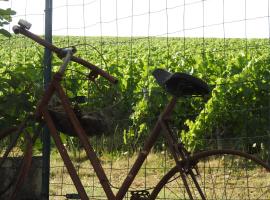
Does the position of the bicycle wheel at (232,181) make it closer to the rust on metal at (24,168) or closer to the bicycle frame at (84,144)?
the bicycle frame at (84,144)

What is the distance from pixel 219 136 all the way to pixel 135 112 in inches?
47.4

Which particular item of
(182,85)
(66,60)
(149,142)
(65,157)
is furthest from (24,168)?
(182,85)

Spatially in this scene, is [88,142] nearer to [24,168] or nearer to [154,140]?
[154,140]

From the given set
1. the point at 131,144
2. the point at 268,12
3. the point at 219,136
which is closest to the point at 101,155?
the point at 131,144

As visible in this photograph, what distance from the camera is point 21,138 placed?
450 cm

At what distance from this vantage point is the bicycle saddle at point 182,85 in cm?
356

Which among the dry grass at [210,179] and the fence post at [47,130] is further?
the fence post at [47,130]

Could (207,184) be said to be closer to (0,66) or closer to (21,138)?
(21,138)

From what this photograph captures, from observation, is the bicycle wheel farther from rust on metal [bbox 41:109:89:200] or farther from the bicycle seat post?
the bicycle seat post

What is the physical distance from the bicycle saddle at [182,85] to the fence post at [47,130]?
171 centimetres

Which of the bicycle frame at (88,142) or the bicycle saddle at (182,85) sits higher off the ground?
the bicycle saddle at (182,85)

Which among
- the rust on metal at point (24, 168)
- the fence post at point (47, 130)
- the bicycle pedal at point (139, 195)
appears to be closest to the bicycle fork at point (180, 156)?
the bicycle pedal at point (139, 195)

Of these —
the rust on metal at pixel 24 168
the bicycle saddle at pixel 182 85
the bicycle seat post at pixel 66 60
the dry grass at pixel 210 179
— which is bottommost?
the dry grass at pixel 210 179

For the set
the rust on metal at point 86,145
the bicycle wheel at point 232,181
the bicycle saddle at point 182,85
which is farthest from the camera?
the bicycle wheel at point 232,181
